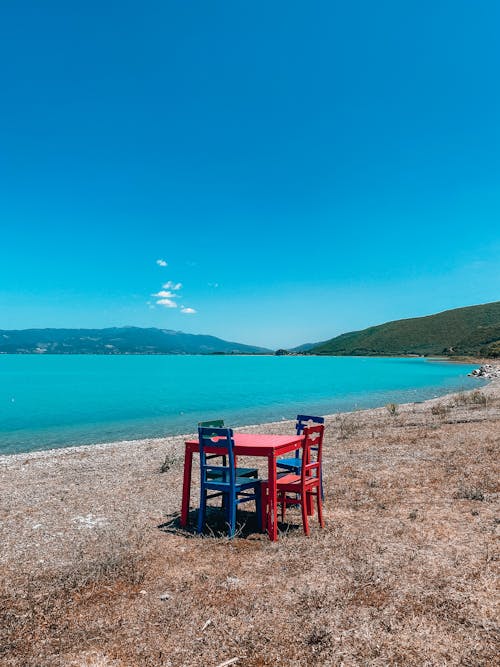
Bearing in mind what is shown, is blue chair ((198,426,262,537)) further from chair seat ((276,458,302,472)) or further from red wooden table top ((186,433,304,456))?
chair seat ((276,458,302,472))

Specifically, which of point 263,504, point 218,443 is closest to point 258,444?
point 218,443

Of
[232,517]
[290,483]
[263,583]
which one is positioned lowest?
[263,583]

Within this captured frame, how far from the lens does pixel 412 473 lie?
9102 millimetres

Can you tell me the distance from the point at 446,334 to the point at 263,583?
539 ft

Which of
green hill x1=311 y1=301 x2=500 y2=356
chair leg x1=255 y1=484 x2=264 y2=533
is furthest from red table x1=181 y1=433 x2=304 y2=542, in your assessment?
green hill x1=311 y1=301 x2=500 y2=356

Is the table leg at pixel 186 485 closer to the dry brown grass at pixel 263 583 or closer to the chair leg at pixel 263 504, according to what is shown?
the dry brown grass at pixel 263 583

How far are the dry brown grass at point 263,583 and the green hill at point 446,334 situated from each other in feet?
366

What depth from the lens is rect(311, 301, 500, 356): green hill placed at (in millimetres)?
125562

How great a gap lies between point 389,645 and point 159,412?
28719 mm

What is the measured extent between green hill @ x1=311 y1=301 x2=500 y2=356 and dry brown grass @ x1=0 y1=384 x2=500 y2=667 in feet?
366

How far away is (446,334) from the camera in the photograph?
15462 centimetres

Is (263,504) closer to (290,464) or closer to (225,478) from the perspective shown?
(225,478)

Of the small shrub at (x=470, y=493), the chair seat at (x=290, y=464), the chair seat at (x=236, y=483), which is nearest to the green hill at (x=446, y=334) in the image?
the small shrub at (x=470, y=493)

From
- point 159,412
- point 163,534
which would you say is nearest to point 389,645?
point 163,534
